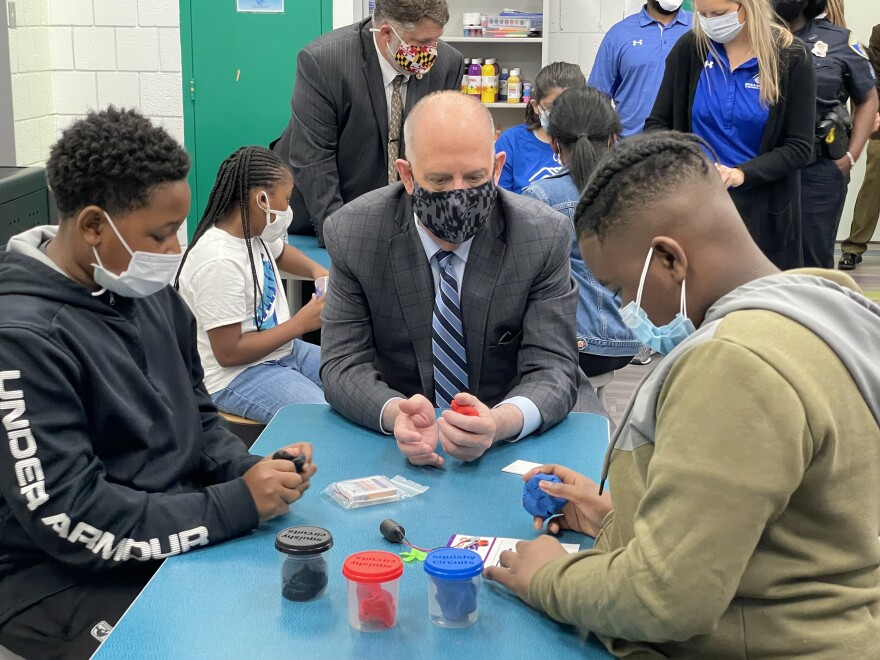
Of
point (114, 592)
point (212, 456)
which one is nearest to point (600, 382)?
point (212, 456)

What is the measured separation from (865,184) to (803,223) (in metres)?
4.06

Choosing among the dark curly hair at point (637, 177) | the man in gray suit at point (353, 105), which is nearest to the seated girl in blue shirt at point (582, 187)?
the man in gray suit at point (353, 105)

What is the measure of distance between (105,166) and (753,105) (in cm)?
242

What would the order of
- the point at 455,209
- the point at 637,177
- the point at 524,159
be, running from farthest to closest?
the point at 524,159 → the point at 455,209 → the point at 637,177

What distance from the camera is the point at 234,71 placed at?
5457mm

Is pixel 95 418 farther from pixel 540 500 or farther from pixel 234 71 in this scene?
pixel 234 71

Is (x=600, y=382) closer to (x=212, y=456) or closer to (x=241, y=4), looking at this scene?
(x=212, y=456)

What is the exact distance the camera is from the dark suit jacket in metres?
3.16

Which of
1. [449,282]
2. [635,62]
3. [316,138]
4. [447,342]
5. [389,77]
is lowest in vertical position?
[447,342]

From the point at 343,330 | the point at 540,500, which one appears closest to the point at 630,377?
the point at 343,330

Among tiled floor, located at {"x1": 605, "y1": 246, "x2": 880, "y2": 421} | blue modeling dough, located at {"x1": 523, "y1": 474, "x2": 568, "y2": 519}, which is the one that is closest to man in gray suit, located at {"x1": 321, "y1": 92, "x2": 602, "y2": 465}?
blue modeling dough, located at {"x1": 523, "y1": 474, "x2": 568, "y2": 519}

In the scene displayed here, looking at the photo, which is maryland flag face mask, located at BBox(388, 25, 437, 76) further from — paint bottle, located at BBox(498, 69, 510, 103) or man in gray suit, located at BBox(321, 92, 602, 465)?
paint bottle, located at BBox(498, 69, 510, 103)

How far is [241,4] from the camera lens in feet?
17.5

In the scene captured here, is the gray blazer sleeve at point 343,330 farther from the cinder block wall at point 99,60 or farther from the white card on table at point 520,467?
the cinder block wall at point 99,60
